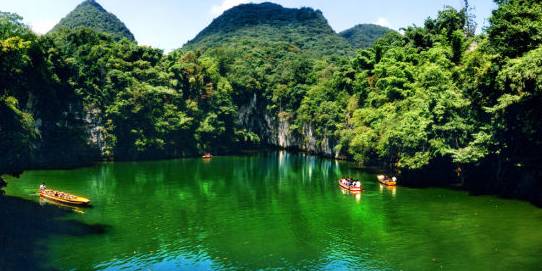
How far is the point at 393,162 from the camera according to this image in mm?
67688

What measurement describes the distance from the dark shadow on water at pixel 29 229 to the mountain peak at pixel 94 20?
138156 mm

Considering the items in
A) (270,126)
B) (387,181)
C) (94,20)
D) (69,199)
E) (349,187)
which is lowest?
(69,199)

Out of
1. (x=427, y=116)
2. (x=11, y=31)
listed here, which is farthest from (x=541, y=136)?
(x=11, y=31)

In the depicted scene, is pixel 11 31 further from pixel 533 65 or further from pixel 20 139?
pixel 533 65

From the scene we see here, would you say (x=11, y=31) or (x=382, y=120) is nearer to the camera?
(x=11, y=31)

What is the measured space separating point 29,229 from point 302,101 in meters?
77.3

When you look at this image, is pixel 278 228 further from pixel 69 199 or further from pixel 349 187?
pixel 69 199

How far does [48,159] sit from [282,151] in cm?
5512

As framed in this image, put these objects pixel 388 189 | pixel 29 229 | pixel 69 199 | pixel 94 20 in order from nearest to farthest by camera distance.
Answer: pixel 29 229 < pixel 69 199 < pixel 388 189 < pixel 94 20

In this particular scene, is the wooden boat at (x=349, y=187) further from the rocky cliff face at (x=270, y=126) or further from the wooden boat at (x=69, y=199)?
the rocky cliff face at (x=270, y=126)

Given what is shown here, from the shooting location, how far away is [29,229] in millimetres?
34781

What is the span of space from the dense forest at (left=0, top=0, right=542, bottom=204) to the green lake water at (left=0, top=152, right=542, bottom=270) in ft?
17.9

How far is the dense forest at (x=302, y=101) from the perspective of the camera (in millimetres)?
40438

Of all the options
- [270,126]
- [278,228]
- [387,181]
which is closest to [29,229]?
[278,228]
